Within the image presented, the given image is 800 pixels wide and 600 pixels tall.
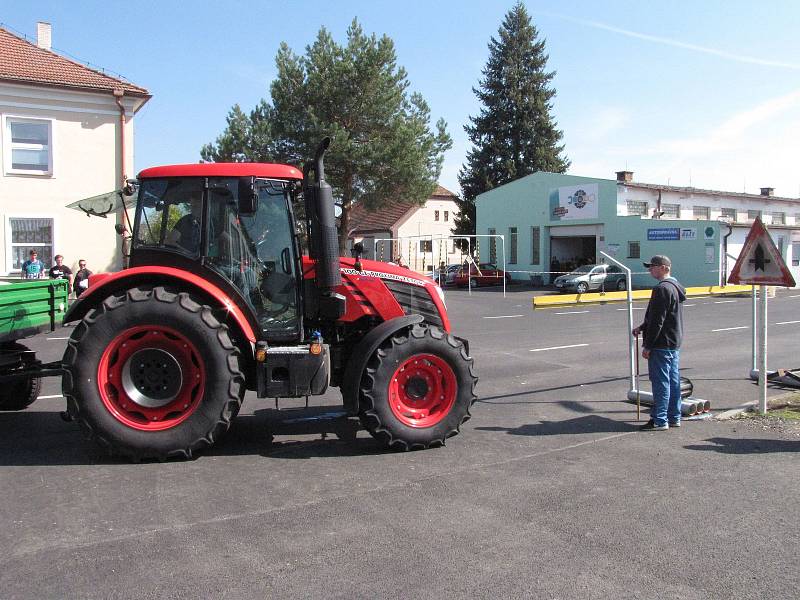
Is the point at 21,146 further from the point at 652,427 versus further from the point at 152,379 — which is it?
the point at 652,427

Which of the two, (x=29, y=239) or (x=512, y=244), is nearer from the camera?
(x=29, y=239)

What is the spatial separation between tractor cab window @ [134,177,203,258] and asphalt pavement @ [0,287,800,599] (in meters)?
1.89

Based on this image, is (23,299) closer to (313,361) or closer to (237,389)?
(237,389)

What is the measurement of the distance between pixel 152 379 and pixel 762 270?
639cm

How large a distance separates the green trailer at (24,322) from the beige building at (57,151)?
13.8 meters

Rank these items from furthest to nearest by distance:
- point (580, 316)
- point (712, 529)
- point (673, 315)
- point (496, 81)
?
point (496, 81)
point (580, 316)
point (673, 315)
point (712, 529)

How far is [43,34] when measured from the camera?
2294cm

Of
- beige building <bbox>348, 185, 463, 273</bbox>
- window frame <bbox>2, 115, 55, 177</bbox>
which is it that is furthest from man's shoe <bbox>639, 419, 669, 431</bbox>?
beige building <bbox>348, 185, 463, 273</bbox>

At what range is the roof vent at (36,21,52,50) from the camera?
22875 millimetres

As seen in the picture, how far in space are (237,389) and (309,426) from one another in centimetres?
149

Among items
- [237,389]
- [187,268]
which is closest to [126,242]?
[187,268]

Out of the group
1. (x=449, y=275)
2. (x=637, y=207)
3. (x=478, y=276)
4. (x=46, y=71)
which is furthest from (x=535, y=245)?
(x=46, y=71)

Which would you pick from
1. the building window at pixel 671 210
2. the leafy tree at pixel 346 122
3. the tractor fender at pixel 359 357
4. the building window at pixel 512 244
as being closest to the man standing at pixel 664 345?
the tractor fender at pixel 359 357

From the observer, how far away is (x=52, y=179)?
20.4m
